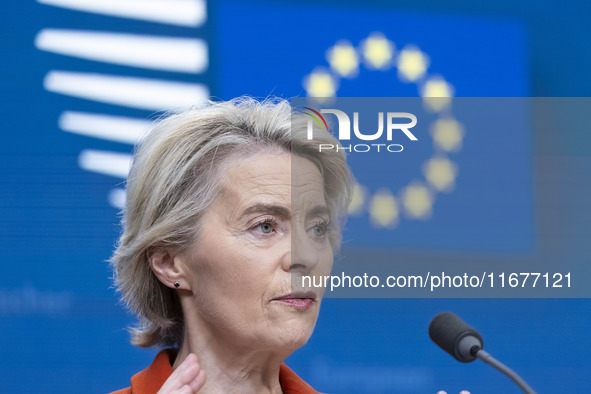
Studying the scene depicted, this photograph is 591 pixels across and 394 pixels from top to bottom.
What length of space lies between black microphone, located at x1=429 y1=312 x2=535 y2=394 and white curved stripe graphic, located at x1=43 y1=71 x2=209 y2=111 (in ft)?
4.55

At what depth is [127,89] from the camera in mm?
2510

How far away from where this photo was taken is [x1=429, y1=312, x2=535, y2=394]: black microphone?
125 cm

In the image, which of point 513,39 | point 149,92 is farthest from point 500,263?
point 149,92

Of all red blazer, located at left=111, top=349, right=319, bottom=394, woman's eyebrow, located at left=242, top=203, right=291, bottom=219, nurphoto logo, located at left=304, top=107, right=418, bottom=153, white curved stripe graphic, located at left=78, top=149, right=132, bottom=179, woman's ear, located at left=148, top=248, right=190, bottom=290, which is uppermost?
white curved stripe graphic, located at left=78, top=149, right=132, bottom=179

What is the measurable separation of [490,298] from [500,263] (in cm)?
10

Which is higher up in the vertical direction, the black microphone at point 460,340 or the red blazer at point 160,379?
the red blazer at point 160,379

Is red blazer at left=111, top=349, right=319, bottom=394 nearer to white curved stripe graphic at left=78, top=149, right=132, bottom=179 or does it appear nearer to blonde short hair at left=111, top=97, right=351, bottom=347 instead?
blonde short hair at left=111, top=97, right=351, bottom=347

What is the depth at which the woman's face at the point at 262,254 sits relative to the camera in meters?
1.66

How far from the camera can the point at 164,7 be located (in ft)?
8.34

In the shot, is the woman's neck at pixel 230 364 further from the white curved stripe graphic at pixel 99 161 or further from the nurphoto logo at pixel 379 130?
the white curved stripe graphic at pixel 99 161

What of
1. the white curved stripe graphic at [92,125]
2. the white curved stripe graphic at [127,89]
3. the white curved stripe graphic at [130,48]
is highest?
the white curved stripe graphic at [130,48]

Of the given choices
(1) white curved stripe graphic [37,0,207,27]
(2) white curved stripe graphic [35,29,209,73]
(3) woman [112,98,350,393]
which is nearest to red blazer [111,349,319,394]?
(3) woman [112,98,350,393]

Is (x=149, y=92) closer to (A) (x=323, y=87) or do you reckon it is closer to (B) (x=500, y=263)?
(A) (x=323, y=87)

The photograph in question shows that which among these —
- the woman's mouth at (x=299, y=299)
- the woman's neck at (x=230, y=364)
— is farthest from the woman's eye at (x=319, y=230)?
the woman's neck at (x=230, y=364)
